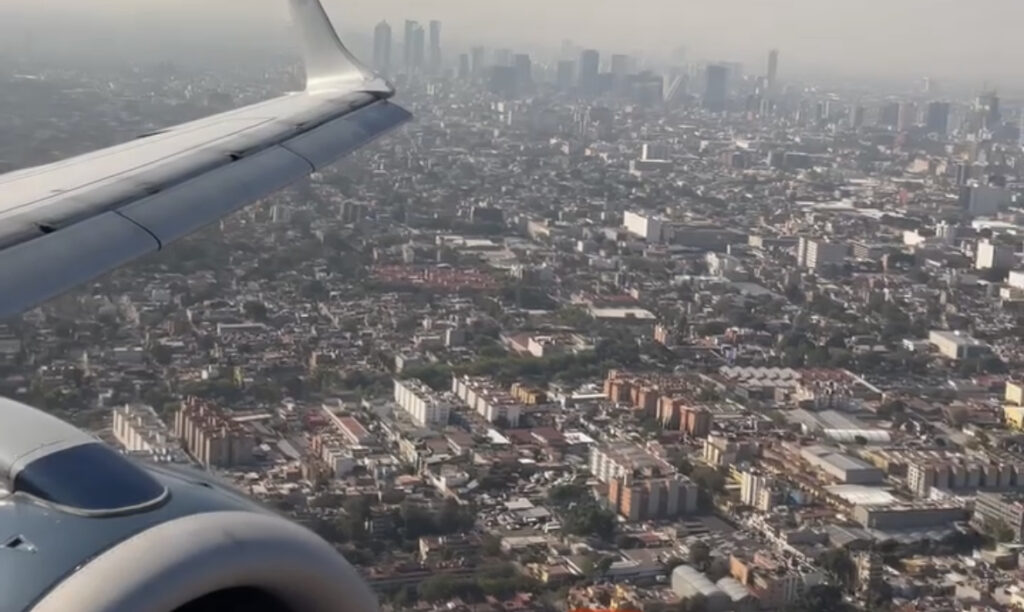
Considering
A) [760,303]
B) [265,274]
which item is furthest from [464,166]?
[265,274]

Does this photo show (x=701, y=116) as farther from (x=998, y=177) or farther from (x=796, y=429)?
(x=796, y=429)

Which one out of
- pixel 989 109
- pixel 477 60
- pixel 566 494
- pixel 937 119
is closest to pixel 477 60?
pixel 477 60

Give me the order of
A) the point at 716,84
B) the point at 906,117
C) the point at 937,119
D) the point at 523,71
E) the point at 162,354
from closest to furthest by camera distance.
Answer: the point at 162,354, the point at 937,119, the point at 906,117, the point at 523,71, the point at 716,84

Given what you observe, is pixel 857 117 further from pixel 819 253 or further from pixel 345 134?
pixel 345 134

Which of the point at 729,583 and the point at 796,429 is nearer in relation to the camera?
the point at 729,583

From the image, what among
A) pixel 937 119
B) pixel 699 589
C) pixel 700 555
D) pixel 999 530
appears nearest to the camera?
pixel 699 589

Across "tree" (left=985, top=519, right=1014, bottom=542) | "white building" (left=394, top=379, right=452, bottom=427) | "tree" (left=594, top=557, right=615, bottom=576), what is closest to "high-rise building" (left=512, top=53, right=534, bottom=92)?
"white building" (left=394, top=379, right=452, bottom=427)

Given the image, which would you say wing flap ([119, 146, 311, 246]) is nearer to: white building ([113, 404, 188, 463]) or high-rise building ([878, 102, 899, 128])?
white building ([113, 404, 188, 463])

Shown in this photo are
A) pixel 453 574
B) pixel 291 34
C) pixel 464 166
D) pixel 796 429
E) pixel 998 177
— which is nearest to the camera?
pixel 291 34
